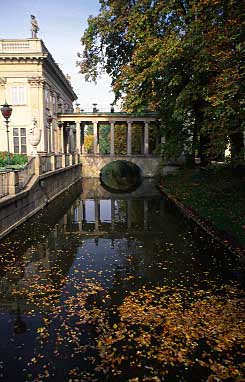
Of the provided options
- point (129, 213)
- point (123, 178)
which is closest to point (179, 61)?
point (129, 213)

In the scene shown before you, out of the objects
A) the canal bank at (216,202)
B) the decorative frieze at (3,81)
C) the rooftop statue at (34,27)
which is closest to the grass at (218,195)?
the canal bank at (216,202)

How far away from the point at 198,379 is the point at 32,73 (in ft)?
110

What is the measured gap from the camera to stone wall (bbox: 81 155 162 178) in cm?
4416

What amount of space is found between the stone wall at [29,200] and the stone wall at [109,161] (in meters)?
17.5

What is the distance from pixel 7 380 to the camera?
488cm

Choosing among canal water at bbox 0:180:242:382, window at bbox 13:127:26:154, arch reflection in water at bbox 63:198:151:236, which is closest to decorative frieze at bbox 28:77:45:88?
window at bbox 13:127:26:154

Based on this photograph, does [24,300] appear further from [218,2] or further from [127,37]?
[127,37]

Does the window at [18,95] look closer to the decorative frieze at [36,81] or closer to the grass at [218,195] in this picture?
the decorative frieze at [36,81]

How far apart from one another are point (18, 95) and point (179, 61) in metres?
20.6

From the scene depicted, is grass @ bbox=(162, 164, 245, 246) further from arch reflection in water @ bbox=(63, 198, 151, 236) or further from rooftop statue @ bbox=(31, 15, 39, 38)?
rooftop statue @ bbox=(31, 15, 39, 38)

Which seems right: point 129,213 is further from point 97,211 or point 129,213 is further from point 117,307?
point 117,307

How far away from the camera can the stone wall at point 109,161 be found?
44156 millimetres

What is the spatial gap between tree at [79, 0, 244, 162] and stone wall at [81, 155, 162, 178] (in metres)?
15.9

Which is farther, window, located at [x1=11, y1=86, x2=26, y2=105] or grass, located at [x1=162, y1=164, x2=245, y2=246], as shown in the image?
window, located at [x1=11, y1=86, x2=26, y2=105]
